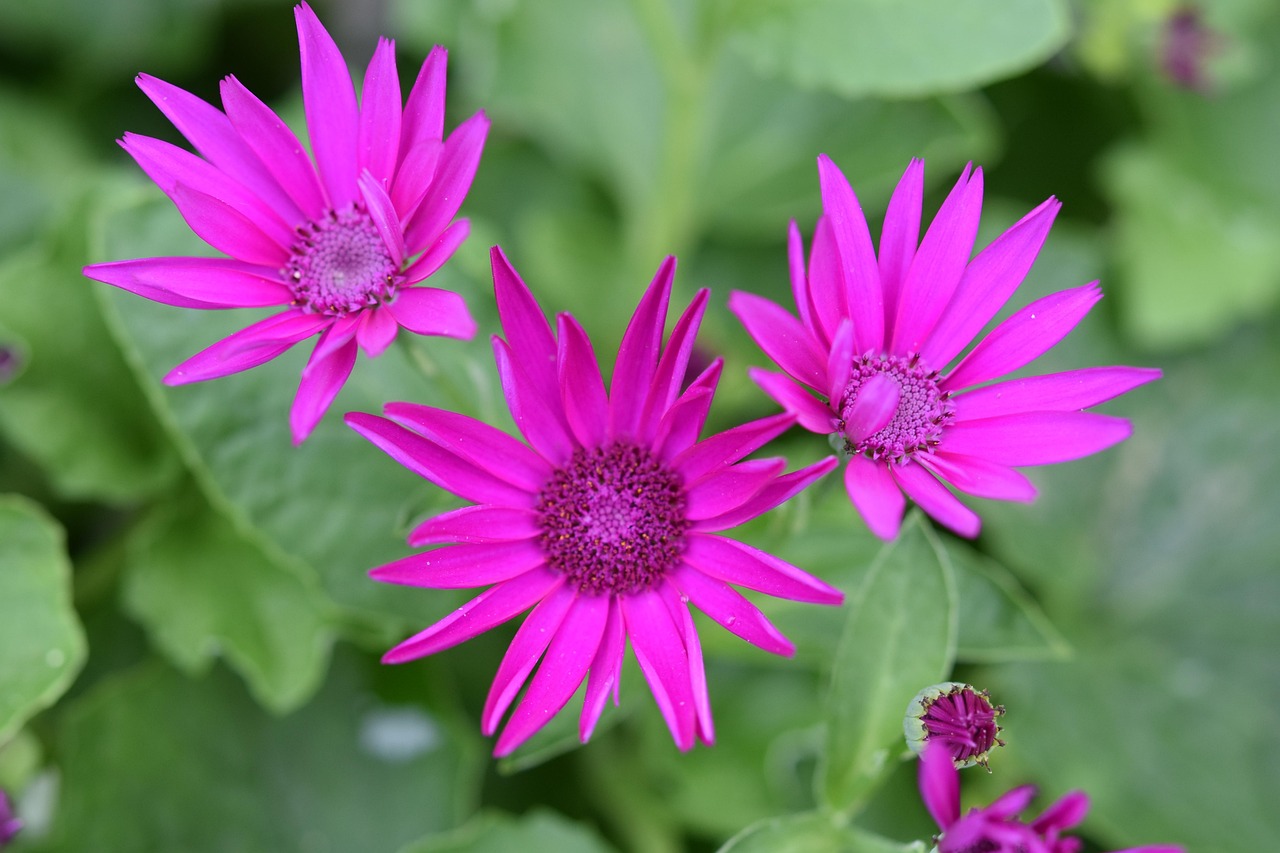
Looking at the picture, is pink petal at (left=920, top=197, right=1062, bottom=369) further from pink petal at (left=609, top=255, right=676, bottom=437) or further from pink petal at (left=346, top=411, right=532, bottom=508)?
pink petal at (left=346, top=411, right=532, bottom=508)

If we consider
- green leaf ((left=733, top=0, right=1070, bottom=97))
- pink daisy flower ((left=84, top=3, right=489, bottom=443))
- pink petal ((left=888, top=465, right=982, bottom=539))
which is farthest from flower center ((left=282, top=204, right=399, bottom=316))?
green leaf ((left=733, top=0, right=1070, bottom=97))

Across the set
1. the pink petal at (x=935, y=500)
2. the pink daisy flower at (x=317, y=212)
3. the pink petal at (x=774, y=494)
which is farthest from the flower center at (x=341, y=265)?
the pink petal at (x=935, y=500)

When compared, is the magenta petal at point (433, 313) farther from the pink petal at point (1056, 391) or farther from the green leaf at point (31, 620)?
the green leaf at point (31, 620)

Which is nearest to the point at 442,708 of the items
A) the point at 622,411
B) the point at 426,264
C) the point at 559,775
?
the point at 559,775

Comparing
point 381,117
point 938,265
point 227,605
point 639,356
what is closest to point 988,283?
point 938,265

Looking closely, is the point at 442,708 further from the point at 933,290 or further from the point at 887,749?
the point at 933,290

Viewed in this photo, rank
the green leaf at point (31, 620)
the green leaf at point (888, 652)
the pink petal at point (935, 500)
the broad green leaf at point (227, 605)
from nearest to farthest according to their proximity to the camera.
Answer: the pink petal at point (935, 500) < the green leaf at point (888, 652) < the green leaf at point (31, 620) < the broad green leaf at point (227, 605)
